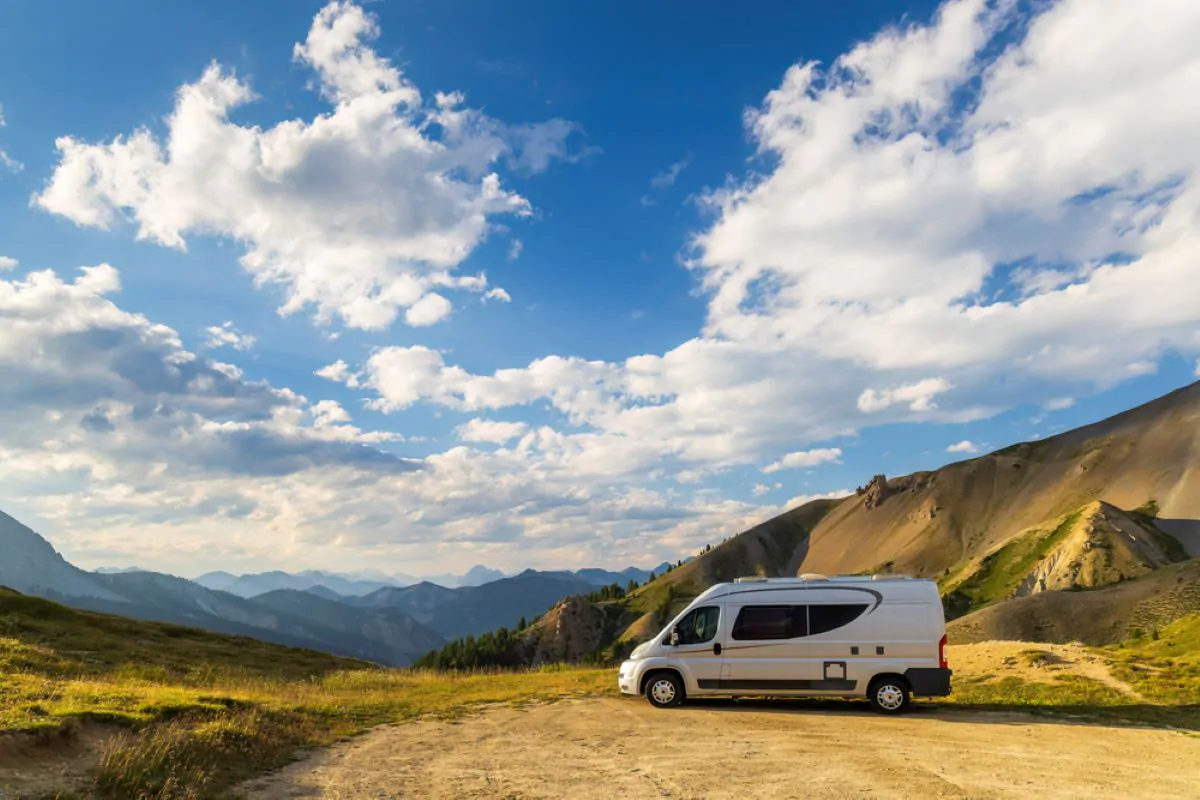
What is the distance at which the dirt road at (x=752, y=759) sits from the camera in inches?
432

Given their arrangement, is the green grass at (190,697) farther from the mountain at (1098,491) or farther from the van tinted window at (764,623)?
the mountain at (1098,491)

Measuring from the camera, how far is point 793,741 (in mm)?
14281

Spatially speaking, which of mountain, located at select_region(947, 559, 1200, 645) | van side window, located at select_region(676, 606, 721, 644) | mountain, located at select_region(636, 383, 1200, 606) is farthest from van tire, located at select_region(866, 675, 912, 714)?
mountain, located at select_region(636, 383, 1200, 606)

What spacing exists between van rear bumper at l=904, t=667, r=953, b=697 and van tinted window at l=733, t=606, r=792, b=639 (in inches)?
119

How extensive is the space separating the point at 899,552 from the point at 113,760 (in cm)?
21158

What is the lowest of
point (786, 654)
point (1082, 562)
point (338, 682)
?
point (338, 682)

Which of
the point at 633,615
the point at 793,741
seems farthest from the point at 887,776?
the point at 633,615

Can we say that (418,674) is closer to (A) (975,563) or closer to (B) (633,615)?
(A) (975,563)

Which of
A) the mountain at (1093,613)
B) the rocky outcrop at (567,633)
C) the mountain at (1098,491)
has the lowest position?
the rocky outcrop at (567,633)

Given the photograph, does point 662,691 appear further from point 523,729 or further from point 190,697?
point 190,697

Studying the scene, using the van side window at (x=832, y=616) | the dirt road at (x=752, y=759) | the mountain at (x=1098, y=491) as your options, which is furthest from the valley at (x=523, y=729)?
the mountain at (x=1098, y=491)

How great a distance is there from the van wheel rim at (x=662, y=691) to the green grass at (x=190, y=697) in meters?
4.61

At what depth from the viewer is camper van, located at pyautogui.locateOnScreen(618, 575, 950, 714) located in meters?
17.5

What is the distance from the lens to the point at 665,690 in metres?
18.6
